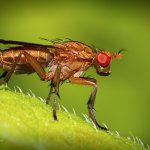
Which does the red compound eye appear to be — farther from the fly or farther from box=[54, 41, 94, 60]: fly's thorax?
box=[54, 41, 94, 60]: fly's thorax

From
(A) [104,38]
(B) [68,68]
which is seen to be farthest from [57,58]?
(A) [104,38]

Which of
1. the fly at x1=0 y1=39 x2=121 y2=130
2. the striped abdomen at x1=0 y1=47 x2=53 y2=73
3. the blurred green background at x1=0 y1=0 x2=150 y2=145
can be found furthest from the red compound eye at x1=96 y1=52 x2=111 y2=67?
the blurred green background at x1=0 y1=0 x2=150 y2=145

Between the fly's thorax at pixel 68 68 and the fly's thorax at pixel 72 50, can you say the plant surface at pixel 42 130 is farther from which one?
the fly's thorax at pixel 72 50

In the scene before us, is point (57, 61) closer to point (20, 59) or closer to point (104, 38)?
point (20, 59)

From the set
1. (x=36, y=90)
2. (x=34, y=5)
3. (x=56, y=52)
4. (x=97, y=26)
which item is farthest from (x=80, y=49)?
(x=34, y=5)

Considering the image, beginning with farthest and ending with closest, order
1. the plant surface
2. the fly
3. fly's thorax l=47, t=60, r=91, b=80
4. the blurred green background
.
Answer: the blurred green background, fly's thorax l=47, t=60, r=91, b=80, the fly, the plant surface

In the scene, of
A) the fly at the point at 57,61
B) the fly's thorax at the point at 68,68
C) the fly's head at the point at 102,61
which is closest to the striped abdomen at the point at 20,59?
the fly at the point at 57,61
